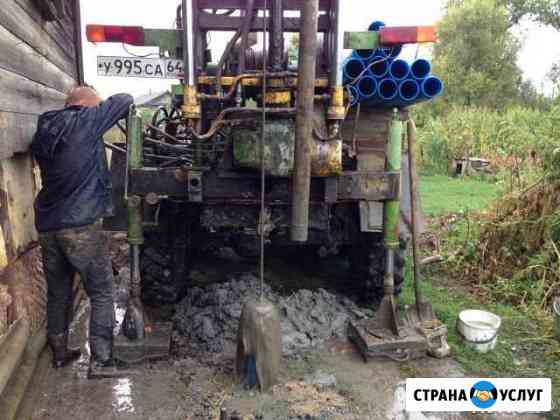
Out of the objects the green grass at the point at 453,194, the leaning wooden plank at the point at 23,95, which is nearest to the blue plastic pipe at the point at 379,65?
the leaning wooden plank at the point at 23,95

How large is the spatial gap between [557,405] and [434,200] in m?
6.19

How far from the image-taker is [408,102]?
345 centimetres

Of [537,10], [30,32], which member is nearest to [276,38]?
[30,32]

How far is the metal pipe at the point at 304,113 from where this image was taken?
2395 millimetres

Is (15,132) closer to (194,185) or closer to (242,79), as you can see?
(194,185)

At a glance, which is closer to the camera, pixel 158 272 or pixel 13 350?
pixel 13 350

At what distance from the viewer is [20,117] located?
10.9 feet

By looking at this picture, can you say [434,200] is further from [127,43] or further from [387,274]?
[127,43]

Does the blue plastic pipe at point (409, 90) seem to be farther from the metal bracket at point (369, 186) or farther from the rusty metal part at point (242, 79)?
the rusty metal part at point (242, 79)

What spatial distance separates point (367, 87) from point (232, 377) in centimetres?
212

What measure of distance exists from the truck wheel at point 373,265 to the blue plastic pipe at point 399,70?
1143 mm

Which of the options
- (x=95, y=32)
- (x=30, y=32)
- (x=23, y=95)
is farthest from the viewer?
(x=30, y=32)

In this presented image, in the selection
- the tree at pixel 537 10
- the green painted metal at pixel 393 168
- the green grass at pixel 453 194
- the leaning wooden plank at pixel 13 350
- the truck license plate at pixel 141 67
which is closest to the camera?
the leaning wooden plank at pixel 13 350

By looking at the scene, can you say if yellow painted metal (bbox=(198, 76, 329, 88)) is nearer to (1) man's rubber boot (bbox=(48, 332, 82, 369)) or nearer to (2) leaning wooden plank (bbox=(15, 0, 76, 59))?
(2) leaning wooden plank (bbox=(15, 0, 76, 59))
